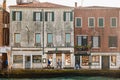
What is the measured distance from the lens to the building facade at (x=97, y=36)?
58.8 m

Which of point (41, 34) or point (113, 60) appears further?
point (113, 60)

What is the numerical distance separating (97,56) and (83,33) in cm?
335

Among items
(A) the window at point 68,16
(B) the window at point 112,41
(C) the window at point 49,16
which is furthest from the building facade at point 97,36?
(C) the window at point 49,16

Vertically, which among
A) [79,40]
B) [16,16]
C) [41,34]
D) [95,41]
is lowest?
[95,41]

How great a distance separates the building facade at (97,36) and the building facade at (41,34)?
102cm

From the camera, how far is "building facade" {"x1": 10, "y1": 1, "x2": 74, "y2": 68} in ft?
192

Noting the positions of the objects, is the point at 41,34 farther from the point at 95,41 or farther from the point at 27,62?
the point at 95,41

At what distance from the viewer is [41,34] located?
58531mm

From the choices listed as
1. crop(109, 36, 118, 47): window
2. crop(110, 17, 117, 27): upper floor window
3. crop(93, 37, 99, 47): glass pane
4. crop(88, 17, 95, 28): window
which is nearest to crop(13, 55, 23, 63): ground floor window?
crop(93, 37, 99, 47): glass pane

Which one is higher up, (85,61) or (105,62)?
(85,61)

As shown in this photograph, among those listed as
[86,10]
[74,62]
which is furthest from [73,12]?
[74,62]

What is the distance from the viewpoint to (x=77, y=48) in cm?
5888

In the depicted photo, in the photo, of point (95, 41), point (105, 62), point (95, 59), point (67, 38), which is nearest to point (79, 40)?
point (67, 38)

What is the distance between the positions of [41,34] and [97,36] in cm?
695
